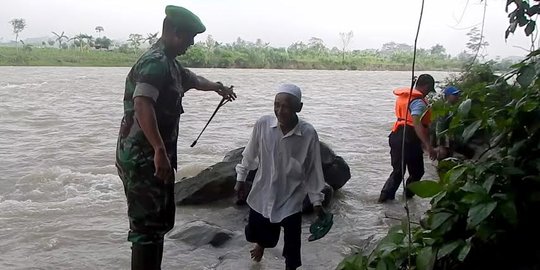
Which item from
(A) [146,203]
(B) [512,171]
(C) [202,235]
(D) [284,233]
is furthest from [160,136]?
(C) [202,235]

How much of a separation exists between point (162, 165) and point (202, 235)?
2570 mm

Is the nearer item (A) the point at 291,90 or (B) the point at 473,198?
(B) the point at 473,198

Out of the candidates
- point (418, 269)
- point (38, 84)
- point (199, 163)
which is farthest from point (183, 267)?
point (38, 84)

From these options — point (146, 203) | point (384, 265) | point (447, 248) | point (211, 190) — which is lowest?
point (211, 190)

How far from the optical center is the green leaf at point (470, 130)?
78.2 inches

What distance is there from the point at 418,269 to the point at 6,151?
11090 millimetres

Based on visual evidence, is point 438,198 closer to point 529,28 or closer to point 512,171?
point 512,171

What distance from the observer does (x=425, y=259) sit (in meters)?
1.95

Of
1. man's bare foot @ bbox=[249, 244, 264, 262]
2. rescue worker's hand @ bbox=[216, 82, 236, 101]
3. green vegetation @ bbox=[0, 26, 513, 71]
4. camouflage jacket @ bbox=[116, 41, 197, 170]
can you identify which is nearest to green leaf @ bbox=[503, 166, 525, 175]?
camouflage jacket @ bbox=[116, 41, 197, 170]

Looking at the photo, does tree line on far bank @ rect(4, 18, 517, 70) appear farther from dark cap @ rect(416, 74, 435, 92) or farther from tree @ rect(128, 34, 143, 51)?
dark cap @ rect(416, 74, 435, 92)

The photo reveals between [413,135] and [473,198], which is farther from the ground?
[473,198]

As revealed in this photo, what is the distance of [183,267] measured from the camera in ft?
16.1

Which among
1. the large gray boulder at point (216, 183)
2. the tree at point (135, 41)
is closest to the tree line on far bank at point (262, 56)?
the tree at point (135, 41)

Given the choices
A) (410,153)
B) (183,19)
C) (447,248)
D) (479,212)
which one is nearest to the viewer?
(479,212)
